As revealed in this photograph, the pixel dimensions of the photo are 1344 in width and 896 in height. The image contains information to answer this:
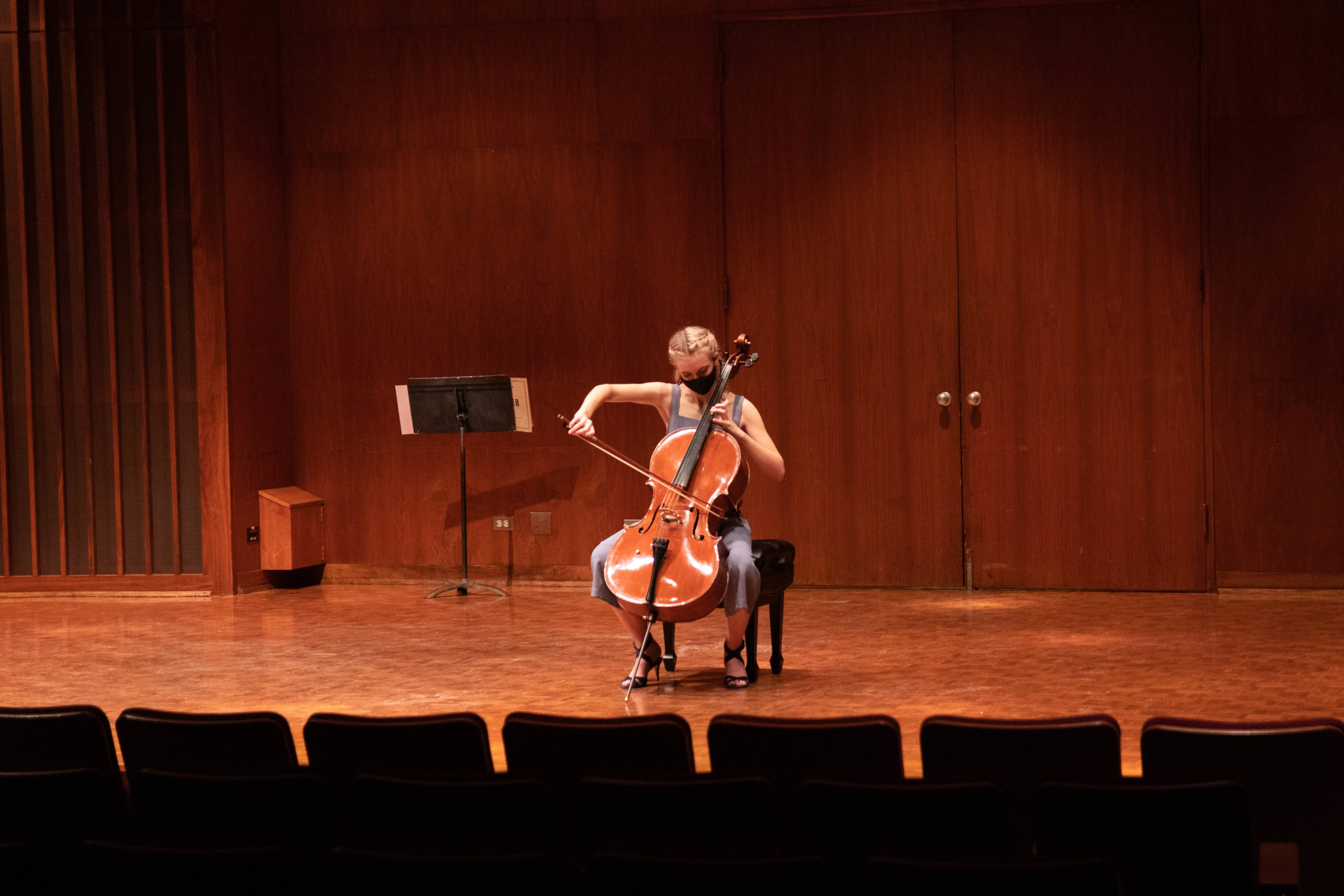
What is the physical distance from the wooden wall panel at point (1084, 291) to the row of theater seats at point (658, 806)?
13.6 ft

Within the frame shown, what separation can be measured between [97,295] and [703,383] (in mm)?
3639

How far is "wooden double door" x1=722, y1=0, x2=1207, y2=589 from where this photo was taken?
5.90 m

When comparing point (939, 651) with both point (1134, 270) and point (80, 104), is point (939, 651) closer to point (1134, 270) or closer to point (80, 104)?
point (1134, 270)

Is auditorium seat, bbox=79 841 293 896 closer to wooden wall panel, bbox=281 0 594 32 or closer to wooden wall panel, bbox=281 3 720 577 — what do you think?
wooden wall panel, bbox=281 3 720 577

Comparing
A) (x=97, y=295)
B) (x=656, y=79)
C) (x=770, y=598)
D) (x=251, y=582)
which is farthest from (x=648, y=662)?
(x=97, y=295)

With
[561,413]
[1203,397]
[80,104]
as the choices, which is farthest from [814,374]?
[80,104]

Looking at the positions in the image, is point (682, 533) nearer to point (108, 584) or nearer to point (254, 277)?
point (254, 277)

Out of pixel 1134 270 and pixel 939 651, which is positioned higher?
pixel 1134 270

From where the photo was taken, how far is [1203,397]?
5883mm

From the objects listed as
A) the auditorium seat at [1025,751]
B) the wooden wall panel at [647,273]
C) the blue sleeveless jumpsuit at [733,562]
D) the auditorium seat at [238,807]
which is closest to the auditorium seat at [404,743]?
the auditorium seat at [238,807]

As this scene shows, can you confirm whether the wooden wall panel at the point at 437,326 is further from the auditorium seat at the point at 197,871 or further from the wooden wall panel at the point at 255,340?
the auditorium seat at the point at 197,871

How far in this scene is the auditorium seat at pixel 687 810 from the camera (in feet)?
5.73

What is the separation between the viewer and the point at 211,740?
222cm

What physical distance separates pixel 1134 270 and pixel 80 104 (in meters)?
4.82
